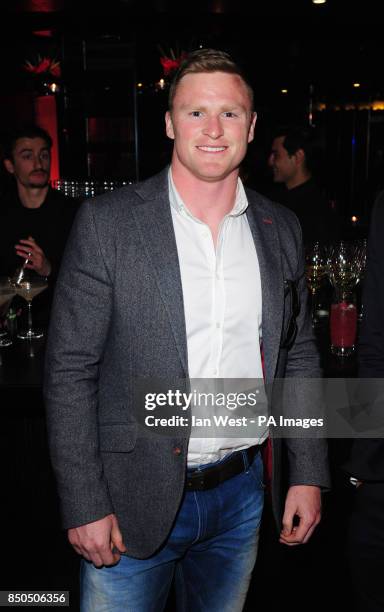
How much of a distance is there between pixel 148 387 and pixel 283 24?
23.7 ft

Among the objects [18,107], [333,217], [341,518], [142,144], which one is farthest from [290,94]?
[341,518]

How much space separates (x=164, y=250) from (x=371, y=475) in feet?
2.45

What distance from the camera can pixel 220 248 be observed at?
4.83 ft

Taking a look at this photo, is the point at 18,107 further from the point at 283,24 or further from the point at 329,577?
the point at 329,577

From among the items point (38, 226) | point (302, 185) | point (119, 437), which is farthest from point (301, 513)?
point (302, 185)

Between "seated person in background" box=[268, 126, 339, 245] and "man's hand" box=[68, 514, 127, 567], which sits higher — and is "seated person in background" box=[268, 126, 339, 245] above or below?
above

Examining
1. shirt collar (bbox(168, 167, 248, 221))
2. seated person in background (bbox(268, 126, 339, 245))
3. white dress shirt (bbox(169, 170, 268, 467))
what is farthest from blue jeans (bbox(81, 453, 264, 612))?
seated person in background (bbox(268, 126, 339, 245))

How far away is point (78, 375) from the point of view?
132 cm

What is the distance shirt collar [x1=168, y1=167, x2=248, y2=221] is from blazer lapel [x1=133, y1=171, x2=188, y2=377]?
27 mm

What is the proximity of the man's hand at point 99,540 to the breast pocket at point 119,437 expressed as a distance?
14 centimetres

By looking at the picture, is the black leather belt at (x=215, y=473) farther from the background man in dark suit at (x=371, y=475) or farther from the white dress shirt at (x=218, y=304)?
the background man in dark suit at (x=371, y=475)

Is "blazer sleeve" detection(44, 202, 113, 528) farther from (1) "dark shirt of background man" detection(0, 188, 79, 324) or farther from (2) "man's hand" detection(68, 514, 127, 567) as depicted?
(1) "dark shirt of background man" detection(0, 188, 79, 324)

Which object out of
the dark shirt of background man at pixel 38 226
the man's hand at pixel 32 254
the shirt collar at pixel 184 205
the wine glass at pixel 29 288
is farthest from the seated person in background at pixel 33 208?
the shirt collar at pixel 184 205

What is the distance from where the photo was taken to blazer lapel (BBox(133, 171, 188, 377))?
135 cm
